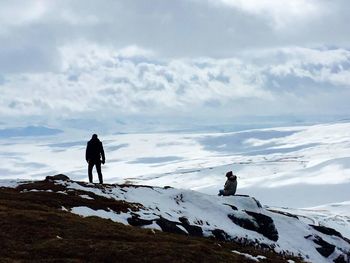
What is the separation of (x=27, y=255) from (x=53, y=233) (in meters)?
3.30

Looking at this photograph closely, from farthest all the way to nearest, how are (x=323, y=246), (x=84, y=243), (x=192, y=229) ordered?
1. (x=323, y=246)
2. (x=192, y=229)
3. (x=84, y=243)

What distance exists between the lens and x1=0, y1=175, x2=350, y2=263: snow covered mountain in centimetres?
3228

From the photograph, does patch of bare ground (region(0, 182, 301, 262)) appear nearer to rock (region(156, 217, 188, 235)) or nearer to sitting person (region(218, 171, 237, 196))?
rock (region(156, 217, 188, 235))

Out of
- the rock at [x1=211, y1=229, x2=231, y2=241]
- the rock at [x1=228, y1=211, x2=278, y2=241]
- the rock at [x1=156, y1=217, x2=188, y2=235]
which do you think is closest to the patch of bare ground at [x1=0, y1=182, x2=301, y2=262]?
the rock at [x1=156, y1=217, x2=188, y2=235]

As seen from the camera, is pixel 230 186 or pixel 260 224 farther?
pixel 230 186

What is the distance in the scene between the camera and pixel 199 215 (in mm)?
41062

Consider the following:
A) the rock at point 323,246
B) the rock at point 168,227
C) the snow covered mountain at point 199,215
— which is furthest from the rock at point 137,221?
the rock at point 323,246

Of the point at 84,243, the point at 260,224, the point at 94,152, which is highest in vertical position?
the point at 94,152

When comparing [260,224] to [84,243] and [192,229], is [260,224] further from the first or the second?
[84,243]

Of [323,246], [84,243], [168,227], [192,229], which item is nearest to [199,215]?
[192,229]

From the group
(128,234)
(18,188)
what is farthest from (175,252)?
(18,188)

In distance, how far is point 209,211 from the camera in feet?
143

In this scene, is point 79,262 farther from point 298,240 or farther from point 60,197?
point 298,240

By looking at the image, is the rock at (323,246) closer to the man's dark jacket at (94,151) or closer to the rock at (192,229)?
the rock at (192,229)
